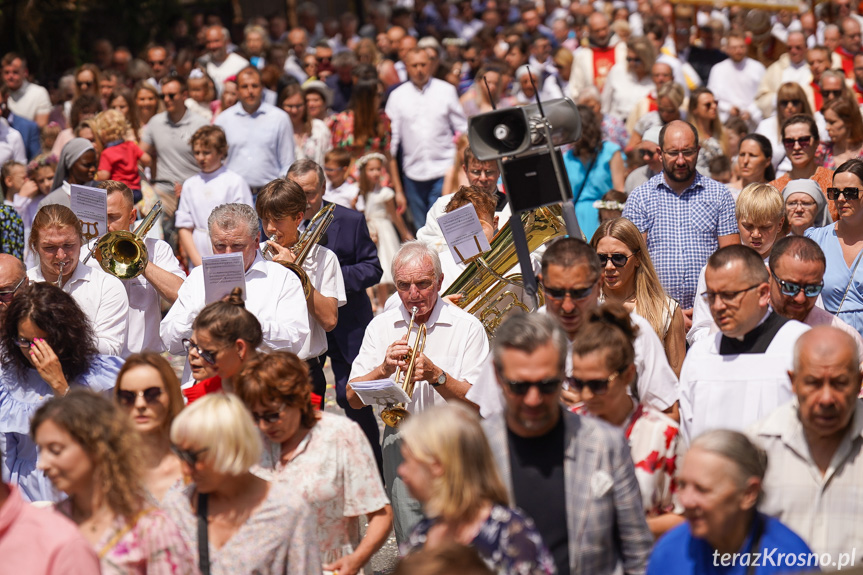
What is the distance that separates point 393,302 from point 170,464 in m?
1.96

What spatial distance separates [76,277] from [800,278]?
3.86 metres

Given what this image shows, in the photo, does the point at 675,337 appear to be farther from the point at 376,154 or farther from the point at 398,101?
the point at 398,101

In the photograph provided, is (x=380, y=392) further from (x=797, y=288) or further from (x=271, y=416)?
(x=797, y=288)

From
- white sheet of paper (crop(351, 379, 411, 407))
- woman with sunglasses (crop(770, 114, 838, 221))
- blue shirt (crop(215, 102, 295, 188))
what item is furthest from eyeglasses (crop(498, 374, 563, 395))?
blue shirt (crop(215, 102, 295, 188))

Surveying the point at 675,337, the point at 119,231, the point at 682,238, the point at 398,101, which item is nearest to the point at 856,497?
the point at 675,337

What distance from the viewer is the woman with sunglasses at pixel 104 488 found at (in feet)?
11.8

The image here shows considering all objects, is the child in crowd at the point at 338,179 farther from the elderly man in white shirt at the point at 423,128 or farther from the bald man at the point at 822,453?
the bald man at the point at 822,453

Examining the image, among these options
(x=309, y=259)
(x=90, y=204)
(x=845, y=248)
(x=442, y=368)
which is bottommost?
(x=442, y=368)

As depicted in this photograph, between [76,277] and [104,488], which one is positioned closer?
[104,488]

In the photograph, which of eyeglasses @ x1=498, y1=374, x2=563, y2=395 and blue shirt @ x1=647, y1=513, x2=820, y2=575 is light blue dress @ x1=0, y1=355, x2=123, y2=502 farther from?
blue shirt @ x1=647, y1=513, x2=820, y2=575

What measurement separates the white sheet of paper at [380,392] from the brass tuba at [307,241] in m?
1.00

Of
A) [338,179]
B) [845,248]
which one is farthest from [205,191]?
[845,248]

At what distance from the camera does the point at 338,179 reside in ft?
33.7

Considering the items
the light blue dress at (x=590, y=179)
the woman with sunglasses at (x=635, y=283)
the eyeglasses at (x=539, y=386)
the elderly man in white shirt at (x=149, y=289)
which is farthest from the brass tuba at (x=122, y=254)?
the light blue dress at (x=590, y=179)
